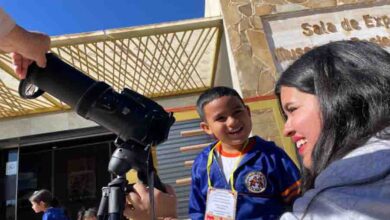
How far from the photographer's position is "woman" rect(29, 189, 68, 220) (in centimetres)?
510

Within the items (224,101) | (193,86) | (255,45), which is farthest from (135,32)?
(224,101)

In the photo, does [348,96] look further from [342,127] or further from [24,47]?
[24,47]

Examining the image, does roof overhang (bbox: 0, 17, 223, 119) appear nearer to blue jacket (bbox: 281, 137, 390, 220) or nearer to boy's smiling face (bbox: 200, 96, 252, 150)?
boy's smiling face (bbox: 200, 96, 252, 150)

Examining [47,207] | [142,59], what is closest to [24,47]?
[47,207]

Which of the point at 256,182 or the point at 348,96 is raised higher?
the point at 348,96

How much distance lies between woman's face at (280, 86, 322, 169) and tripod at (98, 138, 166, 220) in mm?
437

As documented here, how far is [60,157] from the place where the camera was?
8.45 m

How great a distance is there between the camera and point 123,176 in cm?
114

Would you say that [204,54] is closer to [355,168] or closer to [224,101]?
[224,101]

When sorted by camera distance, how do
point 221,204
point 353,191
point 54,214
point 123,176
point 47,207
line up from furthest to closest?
1. point 47,207
2. point 54,214
3. point 221,204
4. point 123,176
5. point 353,191

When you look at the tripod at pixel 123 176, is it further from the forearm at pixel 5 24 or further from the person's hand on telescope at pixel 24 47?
the forearm at pixel 5 24

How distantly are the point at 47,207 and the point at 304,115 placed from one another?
4999mm

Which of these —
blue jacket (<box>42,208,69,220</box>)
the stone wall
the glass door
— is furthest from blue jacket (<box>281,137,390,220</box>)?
the glass door

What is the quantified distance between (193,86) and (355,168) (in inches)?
254
